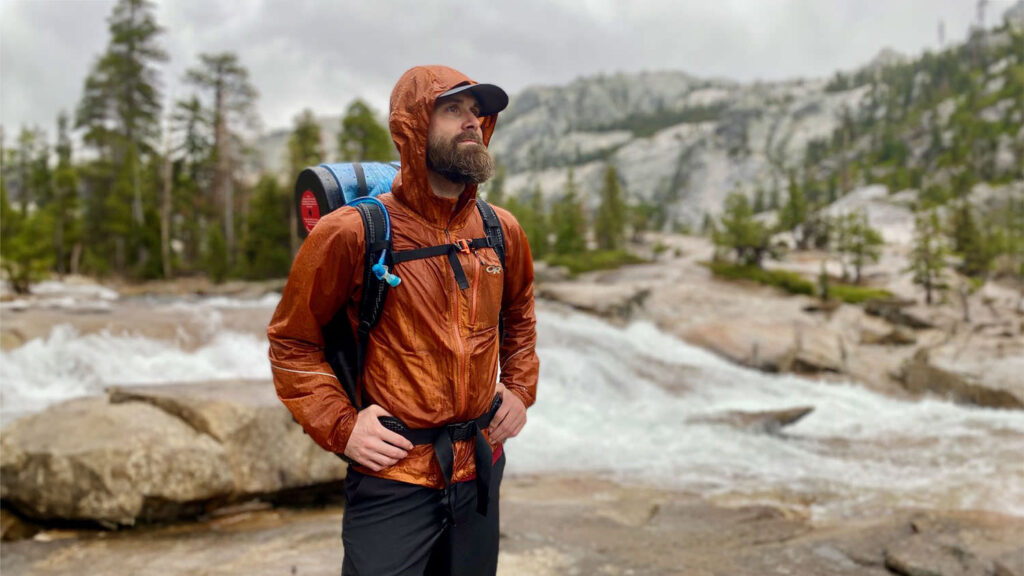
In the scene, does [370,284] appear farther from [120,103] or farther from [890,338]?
[120,103]

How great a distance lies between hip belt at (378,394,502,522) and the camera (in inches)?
85.3

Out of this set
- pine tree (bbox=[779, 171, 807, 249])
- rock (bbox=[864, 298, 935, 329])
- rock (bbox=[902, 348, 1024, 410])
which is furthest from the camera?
pine tree (bbox=[779, 171, 807, 249])

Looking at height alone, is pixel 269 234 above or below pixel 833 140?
below

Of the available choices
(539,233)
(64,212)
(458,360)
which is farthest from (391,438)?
(539,233)

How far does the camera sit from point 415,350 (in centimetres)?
216

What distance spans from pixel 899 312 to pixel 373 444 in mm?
29530

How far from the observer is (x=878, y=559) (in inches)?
198

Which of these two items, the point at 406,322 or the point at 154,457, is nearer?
the point at 406,322

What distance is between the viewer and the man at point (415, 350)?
2.13 meters

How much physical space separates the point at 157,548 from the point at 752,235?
3630 centimetres

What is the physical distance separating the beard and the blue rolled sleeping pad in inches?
15.0

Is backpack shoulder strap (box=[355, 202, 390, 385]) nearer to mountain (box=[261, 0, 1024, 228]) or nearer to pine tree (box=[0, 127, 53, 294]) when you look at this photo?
pine tree (box=[0, 127, 53, 294])

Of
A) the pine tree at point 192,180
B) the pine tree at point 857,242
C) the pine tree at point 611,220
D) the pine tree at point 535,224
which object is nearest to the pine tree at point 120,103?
the pine tree at point 192,180

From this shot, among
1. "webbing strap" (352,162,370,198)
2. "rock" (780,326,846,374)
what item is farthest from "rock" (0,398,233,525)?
"rock" (780,326,846,374)
